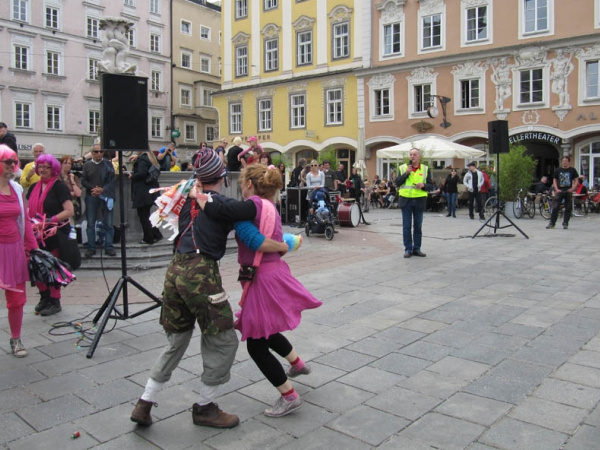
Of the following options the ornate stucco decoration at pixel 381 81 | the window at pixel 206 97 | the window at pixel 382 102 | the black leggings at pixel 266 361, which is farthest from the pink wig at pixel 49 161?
the window at pixel 206 97

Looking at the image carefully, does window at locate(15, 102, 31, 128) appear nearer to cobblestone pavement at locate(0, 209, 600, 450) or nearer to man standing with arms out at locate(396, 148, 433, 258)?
cobblestone pavement at locate(0, 209, 600, 450)

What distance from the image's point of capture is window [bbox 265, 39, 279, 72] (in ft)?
117

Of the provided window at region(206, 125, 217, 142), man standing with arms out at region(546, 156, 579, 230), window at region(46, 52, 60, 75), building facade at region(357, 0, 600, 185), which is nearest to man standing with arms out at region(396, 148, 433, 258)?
man standing with arms out at region(546, 156, 579, 230)

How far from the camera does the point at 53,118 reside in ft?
123

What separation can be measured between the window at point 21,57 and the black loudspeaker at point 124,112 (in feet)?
116

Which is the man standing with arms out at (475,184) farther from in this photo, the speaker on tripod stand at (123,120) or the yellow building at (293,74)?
the speaker on tripod stand at (123,120)

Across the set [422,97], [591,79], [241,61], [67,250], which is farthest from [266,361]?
[241,61]

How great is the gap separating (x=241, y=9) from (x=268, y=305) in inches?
1477

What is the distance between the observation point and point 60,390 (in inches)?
156

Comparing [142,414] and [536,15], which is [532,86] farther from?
[142,414]

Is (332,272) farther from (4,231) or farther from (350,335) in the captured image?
(4,231)

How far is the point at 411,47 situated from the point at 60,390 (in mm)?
28485

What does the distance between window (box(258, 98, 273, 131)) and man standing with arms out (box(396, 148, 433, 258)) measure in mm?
27144

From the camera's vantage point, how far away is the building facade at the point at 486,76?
24594 millimetres
